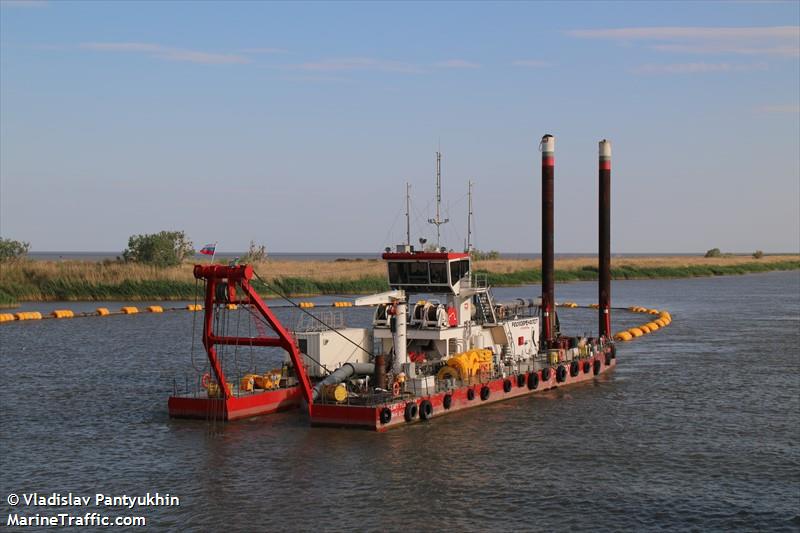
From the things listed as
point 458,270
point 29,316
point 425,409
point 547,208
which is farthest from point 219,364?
Answer: point 29,316

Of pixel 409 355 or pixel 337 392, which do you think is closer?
pixel 337 392

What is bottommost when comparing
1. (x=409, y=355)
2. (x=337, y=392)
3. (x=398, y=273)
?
(x=337, y=392)

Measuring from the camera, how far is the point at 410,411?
36.2 metres

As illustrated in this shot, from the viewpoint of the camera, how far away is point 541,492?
1123 inches

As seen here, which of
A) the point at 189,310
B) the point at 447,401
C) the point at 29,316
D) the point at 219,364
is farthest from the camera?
the point at 189,310

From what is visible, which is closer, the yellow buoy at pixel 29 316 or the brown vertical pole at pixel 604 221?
the brown vertical pole at pixel 604 221

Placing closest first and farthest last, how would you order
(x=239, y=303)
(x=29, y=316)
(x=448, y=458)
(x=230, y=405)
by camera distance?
(x=448, y=458), (x=239, y=303), (x=230, y=405), (x=29, y=316)

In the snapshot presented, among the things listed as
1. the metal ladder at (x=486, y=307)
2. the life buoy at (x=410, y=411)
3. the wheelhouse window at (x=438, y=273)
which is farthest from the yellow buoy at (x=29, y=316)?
the life buoy at (x=410, y=411)

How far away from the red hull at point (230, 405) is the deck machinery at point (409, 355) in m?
0.05

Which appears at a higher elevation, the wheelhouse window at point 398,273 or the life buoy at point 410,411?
the wheelhouse window at point 398,273

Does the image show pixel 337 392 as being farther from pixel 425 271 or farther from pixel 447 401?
pixel 425 271

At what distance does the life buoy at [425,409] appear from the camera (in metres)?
36.7

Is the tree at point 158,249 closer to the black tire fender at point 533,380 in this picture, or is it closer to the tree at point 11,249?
the tree at point 11,249

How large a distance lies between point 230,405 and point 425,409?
766 cm
